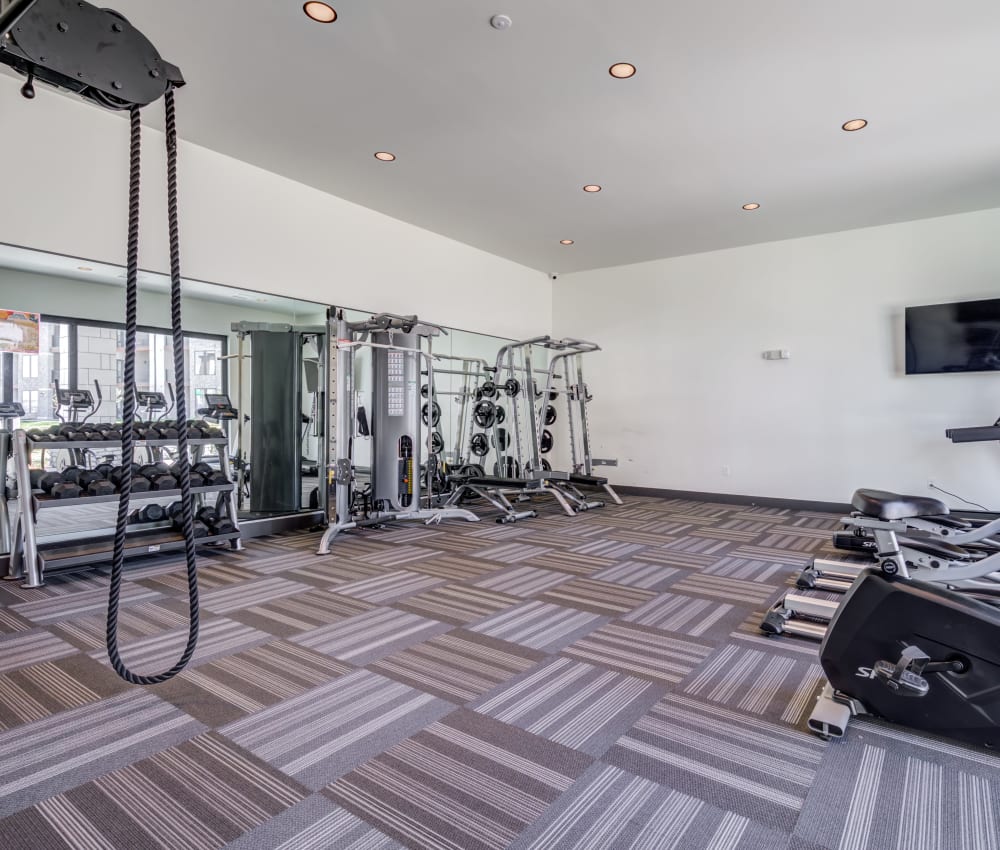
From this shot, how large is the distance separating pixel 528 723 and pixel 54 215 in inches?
164

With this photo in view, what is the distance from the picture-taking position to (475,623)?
2.99 meters

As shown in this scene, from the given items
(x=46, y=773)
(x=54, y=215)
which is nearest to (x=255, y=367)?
(x=54, y=215)

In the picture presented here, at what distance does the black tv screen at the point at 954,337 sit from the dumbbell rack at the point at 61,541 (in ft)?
21.3

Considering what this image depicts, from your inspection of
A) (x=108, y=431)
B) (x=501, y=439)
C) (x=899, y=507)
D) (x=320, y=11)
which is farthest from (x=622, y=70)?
(x=501, y=439)

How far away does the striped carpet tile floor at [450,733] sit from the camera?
153cm

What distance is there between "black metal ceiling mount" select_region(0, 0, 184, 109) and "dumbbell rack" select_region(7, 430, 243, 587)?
349 centimetres

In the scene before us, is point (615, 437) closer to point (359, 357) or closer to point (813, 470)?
point (813, 470)

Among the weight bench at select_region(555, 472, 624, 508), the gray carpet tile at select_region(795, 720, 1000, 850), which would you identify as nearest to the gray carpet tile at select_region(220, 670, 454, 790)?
the gray carpet tile at select_region(795, 720, 1000, 850)

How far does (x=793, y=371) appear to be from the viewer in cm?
670

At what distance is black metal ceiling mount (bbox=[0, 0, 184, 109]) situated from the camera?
0.88 metres

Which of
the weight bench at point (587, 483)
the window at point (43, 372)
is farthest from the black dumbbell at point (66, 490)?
the weight bench at point (587, 483)

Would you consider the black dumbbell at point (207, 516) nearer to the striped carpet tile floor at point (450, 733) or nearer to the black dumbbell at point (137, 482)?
the black dumbbell at point (137, 482)

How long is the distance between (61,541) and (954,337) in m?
7.83

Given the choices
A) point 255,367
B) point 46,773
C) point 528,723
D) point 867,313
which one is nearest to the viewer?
point 46,773
